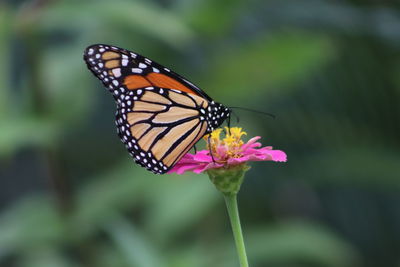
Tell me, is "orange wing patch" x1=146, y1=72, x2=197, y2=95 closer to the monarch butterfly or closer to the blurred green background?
the monarch butterfly

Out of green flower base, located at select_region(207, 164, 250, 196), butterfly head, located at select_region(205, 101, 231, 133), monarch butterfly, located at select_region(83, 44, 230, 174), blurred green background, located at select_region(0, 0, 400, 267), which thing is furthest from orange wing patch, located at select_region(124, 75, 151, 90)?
blurred green background, located at select_region(0, 0, 400, 267)

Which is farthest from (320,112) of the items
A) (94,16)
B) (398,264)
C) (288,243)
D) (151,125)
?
(151,125)

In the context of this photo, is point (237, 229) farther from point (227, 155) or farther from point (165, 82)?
point (165, 82)

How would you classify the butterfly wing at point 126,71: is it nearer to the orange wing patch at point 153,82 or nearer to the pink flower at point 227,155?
the orange wing patch at point 153,82

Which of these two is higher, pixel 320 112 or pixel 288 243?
pixel 320 112

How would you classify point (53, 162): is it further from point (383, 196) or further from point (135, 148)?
point (383, 196)
